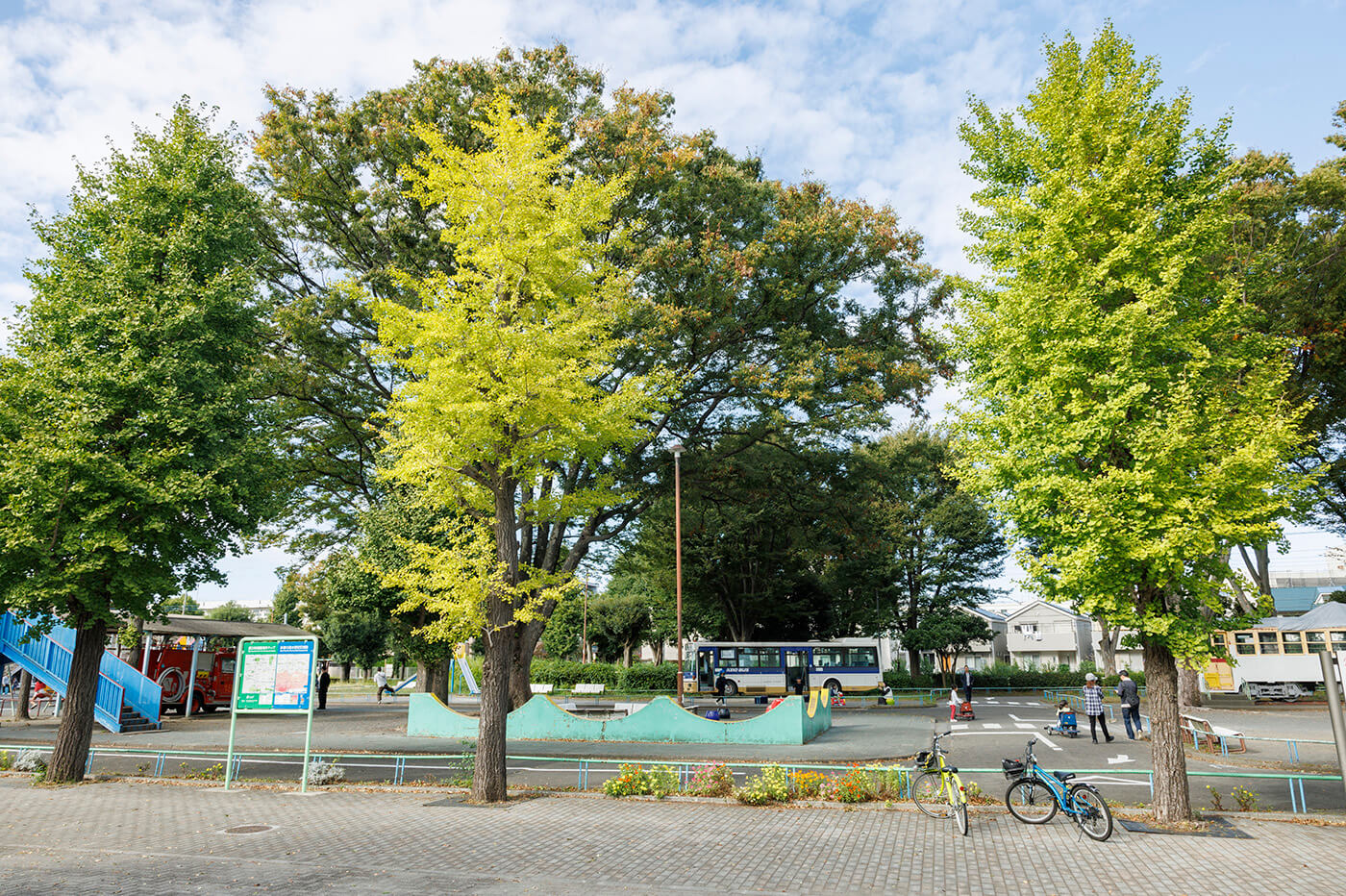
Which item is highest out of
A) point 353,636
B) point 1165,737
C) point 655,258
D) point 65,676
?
point 655,258

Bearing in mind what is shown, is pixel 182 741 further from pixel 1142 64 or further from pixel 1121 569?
pixel 1142 64

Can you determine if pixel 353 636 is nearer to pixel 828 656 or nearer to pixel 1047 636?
pixel 828 656

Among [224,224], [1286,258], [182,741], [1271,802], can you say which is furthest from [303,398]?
[1286,258]

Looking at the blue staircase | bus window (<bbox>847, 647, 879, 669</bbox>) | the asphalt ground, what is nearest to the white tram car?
the asphalt ground

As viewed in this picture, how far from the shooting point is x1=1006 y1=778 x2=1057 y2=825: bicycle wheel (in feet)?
33.1

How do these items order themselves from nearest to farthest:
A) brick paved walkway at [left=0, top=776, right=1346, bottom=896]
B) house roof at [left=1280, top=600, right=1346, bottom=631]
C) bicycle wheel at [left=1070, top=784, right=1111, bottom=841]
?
brick paved walkway at [left=0, top=776, right=1346, bottom=896], bicycle wheel at [left=1070, top=784, right=1111, bottom=841], house roof at [left=1280, top=600, right=1346, bottom=631]

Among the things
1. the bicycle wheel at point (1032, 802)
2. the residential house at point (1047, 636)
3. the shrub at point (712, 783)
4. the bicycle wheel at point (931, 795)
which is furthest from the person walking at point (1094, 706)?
the residential house at point (1047, 636)

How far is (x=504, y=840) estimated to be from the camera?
31.0ft

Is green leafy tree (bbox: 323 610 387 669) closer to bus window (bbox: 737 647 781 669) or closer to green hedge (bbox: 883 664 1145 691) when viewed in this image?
bus window (bbox: 737 647 781 669)

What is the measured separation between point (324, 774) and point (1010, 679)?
3998 cm

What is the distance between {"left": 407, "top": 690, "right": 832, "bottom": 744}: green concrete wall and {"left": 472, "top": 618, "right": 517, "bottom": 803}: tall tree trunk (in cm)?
801

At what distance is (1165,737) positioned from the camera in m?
10.1

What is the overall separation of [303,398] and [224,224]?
791 centimetres

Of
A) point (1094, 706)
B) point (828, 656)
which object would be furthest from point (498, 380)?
point (828, 656)
